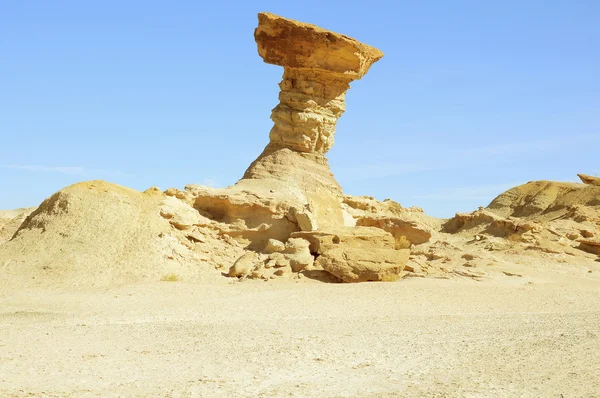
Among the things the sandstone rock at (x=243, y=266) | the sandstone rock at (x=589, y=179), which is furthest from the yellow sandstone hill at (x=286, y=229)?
the sandstone rock at (x=589, y=179)

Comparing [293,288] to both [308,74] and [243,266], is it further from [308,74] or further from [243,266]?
[308,74]

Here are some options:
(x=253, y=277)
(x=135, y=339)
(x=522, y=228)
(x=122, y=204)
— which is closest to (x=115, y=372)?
(x=135, y=339)

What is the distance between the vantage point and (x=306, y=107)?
23953 mm

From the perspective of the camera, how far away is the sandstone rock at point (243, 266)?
17.3 metres

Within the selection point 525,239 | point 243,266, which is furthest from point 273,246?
point 525,239

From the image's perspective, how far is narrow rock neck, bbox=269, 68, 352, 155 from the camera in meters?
23.9

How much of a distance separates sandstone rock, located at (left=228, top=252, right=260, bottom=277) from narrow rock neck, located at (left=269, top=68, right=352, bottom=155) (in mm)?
7044

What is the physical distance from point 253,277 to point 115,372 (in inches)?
328

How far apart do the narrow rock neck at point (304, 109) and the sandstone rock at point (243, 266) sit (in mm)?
7044

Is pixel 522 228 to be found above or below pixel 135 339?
above

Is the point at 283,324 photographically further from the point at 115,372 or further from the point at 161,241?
the point at 161,241

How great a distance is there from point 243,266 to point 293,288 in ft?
6.17

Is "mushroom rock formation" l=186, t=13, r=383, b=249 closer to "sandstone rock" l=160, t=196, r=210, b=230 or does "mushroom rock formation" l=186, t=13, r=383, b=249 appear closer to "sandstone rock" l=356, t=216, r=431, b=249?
"sandstone rock" l=356, t=216, r=431, b=249

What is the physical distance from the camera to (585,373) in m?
8.58
